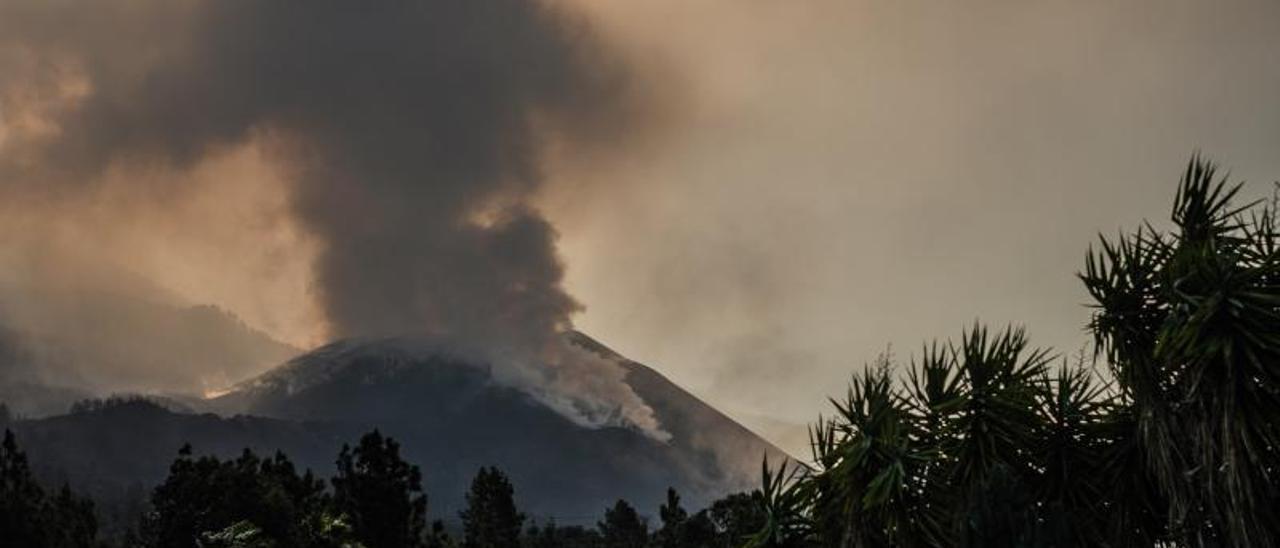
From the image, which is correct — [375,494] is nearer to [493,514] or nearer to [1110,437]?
[493,514]

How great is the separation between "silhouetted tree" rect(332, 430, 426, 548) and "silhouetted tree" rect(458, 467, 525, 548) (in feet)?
57.3

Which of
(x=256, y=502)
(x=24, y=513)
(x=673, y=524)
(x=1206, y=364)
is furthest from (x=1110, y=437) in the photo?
(x=673, y=524)

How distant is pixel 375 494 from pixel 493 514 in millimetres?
21602

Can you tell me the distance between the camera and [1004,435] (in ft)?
62.5

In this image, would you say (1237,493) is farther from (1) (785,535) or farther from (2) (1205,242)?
(1) (785,535)

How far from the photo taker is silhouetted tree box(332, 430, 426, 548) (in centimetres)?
5281

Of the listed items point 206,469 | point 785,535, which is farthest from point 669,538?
point 785,535

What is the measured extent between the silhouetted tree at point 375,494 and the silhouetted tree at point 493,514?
17472 mm

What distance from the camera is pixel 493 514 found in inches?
2899

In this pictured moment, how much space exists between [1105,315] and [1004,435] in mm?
3221

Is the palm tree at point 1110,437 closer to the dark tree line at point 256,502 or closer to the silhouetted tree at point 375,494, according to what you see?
the dark tree line at point 256,502

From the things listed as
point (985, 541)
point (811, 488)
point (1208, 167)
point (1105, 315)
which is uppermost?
point (1208, 167)

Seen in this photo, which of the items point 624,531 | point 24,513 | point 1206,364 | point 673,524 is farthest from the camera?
point 624,531

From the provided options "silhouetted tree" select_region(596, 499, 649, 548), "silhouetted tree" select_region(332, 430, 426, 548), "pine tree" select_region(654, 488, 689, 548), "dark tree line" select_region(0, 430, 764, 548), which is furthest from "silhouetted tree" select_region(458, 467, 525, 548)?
"silhouetted tree" select_region(596, 499, 649, 548)
